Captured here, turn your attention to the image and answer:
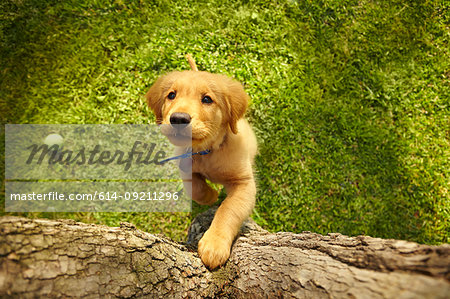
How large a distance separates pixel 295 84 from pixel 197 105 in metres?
2.00

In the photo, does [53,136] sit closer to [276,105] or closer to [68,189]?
[68,189]

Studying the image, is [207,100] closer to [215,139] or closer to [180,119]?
[215,139]

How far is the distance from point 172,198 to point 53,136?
1649 mm

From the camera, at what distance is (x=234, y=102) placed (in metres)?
2.14

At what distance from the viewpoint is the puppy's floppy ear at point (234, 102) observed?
6.97 feet

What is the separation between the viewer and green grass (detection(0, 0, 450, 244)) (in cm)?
297

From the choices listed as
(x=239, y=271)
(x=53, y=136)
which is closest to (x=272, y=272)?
(x=239, y=271)

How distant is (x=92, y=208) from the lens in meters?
2.89

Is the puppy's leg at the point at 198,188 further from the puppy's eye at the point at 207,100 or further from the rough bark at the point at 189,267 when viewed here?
the rough bark at the point at 189,267

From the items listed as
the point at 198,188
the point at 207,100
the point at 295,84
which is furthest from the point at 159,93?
the point at 295,84

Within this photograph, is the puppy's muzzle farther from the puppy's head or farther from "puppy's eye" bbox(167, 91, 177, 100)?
"puppy's eye" bbox(167, 91, 177, 100)

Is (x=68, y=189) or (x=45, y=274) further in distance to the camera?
(x=68, y=189)
